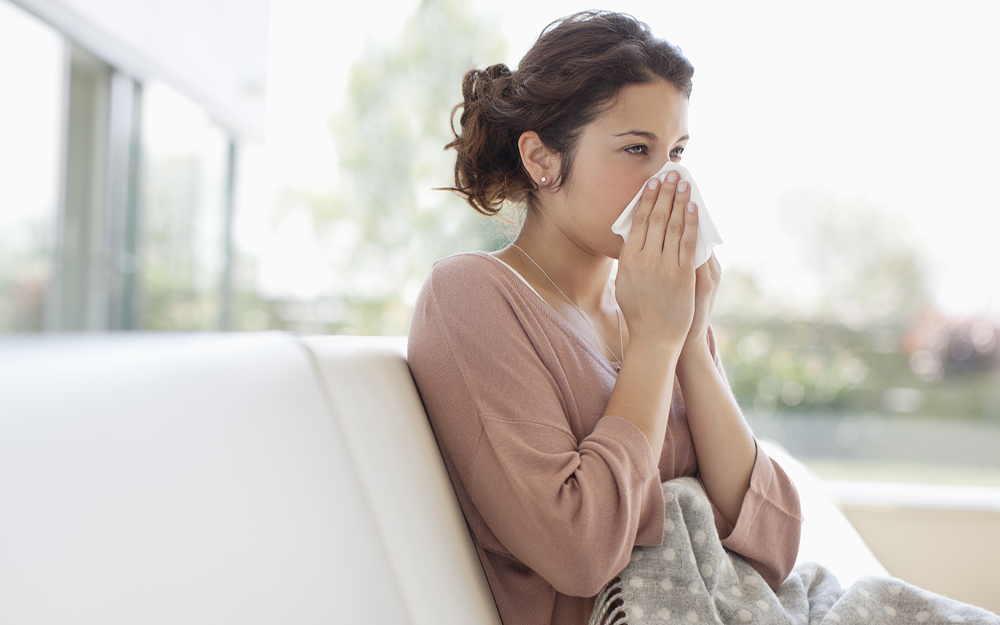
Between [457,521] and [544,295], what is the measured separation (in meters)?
0.38

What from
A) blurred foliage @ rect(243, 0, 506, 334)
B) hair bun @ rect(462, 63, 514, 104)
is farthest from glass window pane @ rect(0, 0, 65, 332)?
hair bun @ rect(462, 63, 514, 104)

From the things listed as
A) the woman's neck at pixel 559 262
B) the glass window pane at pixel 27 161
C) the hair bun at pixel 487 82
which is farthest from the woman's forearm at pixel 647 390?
the glass window pane at pixel 27 161

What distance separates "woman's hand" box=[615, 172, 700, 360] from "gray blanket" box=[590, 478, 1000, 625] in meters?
0.22

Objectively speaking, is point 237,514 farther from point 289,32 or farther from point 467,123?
point 289,32

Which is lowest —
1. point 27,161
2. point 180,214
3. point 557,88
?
point 180,214

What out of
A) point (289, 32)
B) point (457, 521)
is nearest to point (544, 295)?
point (457, 521)

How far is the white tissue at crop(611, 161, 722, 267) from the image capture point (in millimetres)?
1029

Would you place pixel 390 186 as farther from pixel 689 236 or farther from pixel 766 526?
pixel 766 526

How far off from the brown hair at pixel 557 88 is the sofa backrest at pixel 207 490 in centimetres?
60

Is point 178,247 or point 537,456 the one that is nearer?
point 537,456

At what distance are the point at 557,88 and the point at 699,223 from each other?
0.32 meters

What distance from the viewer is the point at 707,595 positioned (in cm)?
82

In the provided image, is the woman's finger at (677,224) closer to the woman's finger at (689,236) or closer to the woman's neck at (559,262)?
the woman's finger at (689,236)

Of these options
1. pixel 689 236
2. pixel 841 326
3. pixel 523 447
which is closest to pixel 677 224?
pixel 689 236
